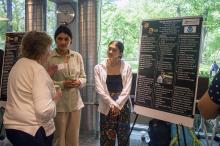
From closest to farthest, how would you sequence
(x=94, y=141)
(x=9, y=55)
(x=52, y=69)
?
1. (x=52, y=69)
2. (x=9, y=55)
3. (x=94, y=141)

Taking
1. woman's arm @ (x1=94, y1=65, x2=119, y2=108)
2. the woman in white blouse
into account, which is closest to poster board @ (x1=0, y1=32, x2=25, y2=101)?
woman's arm @ (x1=94, y1=65, x2=119, y2=108)

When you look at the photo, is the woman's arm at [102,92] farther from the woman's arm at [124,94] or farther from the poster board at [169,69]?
the poster board at [169,69]

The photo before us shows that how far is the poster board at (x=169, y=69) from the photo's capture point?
229 centimetres

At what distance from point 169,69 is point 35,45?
113cm

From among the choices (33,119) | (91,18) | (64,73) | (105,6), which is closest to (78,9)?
(91,18)

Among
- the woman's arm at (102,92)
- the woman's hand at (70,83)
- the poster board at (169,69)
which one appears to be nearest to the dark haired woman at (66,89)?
A: the woman's hand at (70,83)

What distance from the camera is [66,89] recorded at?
2891 mm

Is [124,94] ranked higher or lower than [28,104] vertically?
lower

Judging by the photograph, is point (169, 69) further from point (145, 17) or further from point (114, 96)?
point (145, 17)

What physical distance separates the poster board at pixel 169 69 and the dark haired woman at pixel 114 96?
372 mm

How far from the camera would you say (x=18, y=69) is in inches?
76.4

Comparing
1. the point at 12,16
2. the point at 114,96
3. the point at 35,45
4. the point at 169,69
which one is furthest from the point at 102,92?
the point at 12,16

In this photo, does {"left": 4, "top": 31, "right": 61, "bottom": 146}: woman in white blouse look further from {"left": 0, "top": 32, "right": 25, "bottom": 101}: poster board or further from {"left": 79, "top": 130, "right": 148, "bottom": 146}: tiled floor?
{"left": 79, "top": 130, "right": 148, "bottom": 146}: tiled floor

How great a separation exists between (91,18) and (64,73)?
1.49 metres
